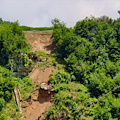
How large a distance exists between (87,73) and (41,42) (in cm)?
1449

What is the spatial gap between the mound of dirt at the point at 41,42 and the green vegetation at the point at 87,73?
370 centimetres

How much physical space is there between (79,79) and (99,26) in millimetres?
13372

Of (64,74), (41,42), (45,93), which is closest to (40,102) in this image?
(45,93)

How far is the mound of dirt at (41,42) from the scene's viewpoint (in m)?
42.9

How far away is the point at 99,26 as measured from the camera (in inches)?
1699

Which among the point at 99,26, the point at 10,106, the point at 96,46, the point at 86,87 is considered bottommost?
the point at 10,106

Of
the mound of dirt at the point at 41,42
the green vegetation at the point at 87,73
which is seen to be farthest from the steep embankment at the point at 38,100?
the green vegetation at the point at 87,73

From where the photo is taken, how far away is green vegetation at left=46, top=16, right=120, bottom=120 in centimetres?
2858

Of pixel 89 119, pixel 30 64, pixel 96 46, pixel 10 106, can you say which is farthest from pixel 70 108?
pixel 96 46

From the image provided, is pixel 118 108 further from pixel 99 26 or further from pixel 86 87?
pixel 99 26

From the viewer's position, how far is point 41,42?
45.7 m

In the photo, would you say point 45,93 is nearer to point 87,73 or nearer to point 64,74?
point 64,74

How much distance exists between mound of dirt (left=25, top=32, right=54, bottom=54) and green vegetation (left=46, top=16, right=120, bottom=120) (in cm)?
370

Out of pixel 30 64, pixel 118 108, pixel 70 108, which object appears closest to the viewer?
pixel 118 108
